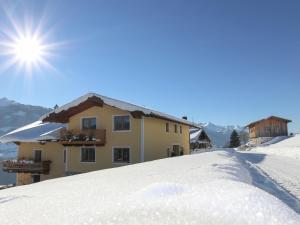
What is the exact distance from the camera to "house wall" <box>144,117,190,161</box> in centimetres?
2758

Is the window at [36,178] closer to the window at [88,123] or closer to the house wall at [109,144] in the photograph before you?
the house wall at [109,144]

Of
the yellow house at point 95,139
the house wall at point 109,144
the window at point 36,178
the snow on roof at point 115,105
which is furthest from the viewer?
the window at point 36,178

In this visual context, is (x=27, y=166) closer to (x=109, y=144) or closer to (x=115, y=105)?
(x=109, y=144)

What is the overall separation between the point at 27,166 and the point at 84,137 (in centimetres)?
863

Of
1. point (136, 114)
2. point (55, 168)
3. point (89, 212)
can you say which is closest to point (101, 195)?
point (89, 212)

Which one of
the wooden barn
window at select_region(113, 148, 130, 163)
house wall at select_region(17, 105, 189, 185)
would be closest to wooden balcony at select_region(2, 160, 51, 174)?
house wall at select_region(17, 105, 189, 185)

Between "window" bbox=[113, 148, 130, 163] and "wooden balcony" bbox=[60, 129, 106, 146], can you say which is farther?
"wooden balcony" bbox=[60, 129, 106, 146]

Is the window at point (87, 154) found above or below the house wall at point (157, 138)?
below

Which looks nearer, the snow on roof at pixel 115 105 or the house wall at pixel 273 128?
the snow on roof at pixel 115 105

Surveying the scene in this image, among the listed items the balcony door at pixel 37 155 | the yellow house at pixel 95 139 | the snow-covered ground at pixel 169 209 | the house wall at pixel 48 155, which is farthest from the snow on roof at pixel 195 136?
the snow-covered ground at pixel 169 209

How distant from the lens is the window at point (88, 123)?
29139 millimetres

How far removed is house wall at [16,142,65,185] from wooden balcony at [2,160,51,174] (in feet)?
1.99

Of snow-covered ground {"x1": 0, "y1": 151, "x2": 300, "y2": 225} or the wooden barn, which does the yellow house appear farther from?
snow-covered ground {"x1": 0, "y1": 151, "x2": 300, "y2": 225}

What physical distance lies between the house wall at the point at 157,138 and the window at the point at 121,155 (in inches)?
62.8
